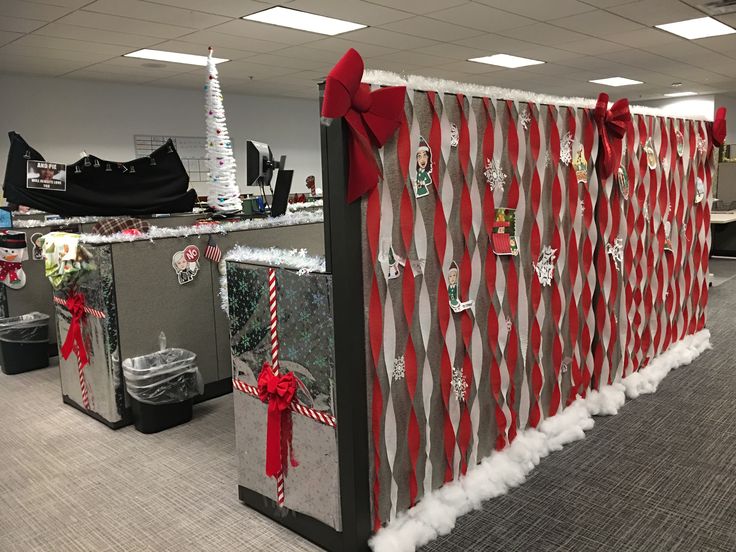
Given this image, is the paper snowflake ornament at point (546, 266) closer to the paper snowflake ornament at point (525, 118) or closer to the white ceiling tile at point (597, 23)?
the paper snowflake ornament at point (525, 118)

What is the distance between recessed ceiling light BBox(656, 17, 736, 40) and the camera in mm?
6441

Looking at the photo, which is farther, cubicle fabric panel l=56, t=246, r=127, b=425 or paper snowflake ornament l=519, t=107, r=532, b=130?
cubicle fabric panel l=56, t=246, r=127, b=425

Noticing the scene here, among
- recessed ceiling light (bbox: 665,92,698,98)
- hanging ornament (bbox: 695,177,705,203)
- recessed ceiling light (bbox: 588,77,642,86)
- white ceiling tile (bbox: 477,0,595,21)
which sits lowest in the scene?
hanging ornament (bbox: 695,177,705,203)

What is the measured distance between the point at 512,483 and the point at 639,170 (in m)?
2.04

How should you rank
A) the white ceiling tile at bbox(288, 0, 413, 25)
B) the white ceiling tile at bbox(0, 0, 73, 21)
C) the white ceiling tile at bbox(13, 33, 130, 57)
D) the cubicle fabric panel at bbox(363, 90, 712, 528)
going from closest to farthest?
the cubicle fabric panel at bbox(363, 90, 712, 528) < the white ceiling tile at bbox(0, 0, 73, 21) < the white ceiling tile at bbox(288, 0, 413, 25) < the white ceiling tile at bbox(13, 33, 130, 57)

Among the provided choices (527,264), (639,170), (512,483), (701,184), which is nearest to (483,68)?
(701,184)

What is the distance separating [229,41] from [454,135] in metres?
5.12

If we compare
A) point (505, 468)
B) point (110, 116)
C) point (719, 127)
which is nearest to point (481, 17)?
point (719, 127)

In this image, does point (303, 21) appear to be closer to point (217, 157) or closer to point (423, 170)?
point (217, 157)

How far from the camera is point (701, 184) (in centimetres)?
423

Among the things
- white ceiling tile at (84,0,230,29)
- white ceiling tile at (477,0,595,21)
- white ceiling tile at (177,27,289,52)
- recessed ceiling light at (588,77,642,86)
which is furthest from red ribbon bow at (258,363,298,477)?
recessed ceiling light at (588,77,642,86)

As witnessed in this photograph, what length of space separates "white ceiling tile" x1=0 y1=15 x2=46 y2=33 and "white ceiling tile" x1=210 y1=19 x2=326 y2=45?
1.64 m

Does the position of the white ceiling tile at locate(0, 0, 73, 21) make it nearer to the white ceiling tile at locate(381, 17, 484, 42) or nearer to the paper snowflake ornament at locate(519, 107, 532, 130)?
the white ceiling tile at locate(381, 17, 484, 42)

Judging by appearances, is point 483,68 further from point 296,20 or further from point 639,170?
point 639,170
